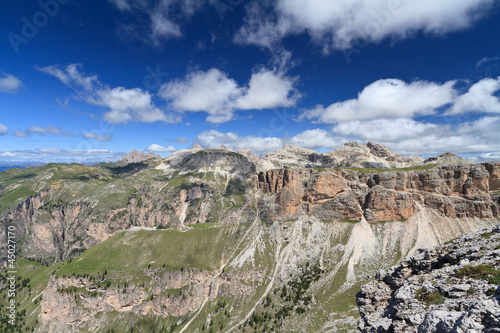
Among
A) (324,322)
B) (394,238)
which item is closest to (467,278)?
(324,322)

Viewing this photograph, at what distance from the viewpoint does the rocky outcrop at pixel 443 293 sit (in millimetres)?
18781

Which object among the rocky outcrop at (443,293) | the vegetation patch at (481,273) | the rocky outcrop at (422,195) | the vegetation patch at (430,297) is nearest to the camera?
the rocky outcrop at (443,293)

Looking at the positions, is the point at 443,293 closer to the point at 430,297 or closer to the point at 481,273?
the point at 430,297

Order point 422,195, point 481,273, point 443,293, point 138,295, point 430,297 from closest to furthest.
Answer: point 481,273 < point 443,293 < point 430,297 < point 422,195 < point 138,295

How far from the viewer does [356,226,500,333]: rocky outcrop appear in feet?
61.6

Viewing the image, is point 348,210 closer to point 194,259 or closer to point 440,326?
point 194,259

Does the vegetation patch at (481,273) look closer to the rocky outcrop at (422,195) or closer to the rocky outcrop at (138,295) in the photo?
the rocky outcrop at (138,295)

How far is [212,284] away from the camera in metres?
181

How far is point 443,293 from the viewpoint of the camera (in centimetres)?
2945

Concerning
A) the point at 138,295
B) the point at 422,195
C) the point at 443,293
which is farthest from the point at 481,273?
the point at 138,295

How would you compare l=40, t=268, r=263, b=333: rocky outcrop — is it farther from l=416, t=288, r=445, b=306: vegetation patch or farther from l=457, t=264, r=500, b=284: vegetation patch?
l=457, t=264, r=500, b=284: vegetation patch

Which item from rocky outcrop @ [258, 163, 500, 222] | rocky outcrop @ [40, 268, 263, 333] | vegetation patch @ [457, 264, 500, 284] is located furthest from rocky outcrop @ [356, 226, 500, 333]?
rocky outcrop @ [258, 163, 500, 222]

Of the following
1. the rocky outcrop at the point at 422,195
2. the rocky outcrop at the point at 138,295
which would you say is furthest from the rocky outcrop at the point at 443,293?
the rocky outcrop at the point at 422,195

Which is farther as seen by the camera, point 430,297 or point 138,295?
point 138,295
